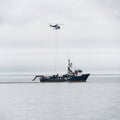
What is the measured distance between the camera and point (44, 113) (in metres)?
93.2

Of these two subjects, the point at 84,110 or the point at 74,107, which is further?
the point at 74,107

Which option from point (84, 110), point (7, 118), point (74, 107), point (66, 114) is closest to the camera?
point (7, 118)

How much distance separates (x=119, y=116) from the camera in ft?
281

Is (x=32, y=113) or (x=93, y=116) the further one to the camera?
(x=32, y=113)

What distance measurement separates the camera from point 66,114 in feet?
298

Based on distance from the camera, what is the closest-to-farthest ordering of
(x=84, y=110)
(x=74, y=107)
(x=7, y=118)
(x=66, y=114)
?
1. (x=7, y=118)
2. (x=66, y=114)
3. (x=84, y=110)
4. (x=74, y=107)

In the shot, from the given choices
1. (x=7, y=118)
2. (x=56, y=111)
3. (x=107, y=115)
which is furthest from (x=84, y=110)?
(x=7, y=118)

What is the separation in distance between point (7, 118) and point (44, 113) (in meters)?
10.8

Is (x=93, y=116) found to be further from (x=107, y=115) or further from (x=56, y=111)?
(x=56, y=111)

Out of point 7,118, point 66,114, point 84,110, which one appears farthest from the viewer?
point 84,110

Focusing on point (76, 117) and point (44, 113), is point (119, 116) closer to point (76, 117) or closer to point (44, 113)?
point (76, 117)

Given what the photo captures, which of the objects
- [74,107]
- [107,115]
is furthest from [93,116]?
[74,107]

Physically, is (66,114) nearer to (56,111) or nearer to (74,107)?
(56,111)

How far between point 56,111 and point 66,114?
5959 mm
